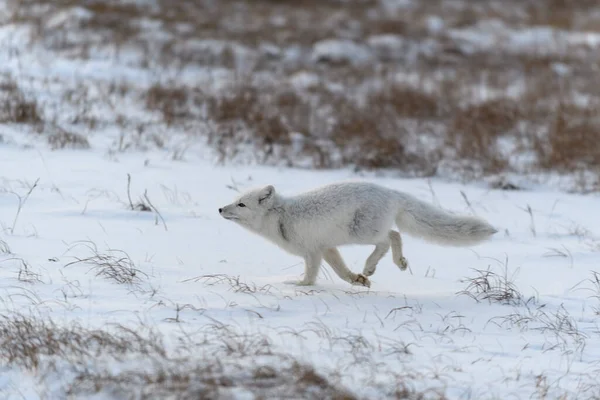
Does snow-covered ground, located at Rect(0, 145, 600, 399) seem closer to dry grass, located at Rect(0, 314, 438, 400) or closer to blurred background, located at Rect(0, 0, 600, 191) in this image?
dry grass, located at Rect(0, 314, 438, 400)

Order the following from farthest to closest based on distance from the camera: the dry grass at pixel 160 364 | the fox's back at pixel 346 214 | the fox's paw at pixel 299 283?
the fox's paw at pixel 299 283 → the fox's back at pixel 346 214 → the dry grass at pixel 160 364

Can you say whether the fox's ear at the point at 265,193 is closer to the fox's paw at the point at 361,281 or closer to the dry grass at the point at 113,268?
the fox's paw at the point at 361,281

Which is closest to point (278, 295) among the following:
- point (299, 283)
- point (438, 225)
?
point (299, 283)

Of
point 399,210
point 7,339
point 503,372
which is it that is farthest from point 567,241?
point 7,339

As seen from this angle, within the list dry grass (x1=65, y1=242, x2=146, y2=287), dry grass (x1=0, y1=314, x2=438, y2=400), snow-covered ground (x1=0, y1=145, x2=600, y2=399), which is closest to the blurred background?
snow-covered ground (x1=0, y1=145, x2=600, y2=399)

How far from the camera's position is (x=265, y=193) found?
20.5 feet

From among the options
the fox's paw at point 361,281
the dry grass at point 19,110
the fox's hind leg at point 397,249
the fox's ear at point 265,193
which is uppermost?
the dry grass at point 19,110

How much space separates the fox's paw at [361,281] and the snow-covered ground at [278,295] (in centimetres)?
10

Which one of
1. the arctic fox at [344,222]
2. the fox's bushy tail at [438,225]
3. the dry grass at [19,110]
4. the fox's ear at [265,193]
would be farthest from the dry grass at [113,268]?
the dry grass at [19,110]

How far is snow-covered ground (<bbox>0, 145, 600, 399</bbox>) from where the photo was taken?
4.40 m

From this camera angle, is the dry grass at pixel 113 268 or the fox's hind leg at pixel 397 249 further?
the fox's hind leg at pixel 397 249

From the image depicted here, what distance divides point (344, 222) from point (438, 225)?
743mm

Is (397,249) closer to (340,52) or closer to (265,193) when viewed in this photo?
(265,193)

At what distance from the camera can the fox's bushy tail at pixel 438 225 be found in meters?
6.02
